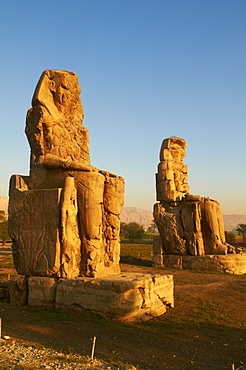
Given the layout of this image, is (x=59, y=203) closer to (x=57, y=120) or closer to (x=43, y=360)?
(x=57, y=120)

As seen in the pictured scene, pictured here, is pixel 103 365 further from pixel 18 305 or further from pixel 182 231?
pixel 182 231

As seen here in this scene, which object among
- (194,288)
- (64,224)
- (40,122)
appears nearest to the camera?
(64,224)

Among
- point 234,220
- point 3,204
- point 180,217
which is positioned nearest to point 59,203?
point 180,217

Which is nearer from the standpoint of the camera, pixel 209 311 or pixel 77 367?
pixel 77 367

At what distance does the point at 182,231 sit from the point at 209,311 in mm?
7067

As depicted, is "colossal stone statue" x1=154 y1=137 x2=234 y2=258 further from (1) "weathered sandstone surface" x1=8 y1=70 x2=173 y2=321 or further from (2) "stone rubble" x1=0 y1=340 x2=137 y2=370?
(2) "stone rubble" x1=0 y1=340 x2=137 y2=370

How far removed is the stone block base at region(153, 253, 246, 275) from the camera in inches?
473

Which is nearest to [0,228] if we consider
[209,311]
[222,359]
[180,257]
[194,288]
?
[180,257]

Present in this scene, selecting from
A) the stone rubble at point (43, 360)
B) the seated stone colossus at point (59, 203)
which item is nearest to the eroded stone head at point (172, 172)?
the seated stone colossus at point (59, 203)

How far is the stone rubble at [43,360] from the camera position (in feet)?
11.2

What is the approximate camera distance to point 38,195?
6297mm

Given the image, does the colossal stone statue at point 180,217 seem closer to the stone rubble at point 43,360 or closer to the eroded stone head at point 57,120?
the eroded stone head at point 57,120

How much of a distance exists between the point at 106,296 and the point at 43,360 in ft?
6.26

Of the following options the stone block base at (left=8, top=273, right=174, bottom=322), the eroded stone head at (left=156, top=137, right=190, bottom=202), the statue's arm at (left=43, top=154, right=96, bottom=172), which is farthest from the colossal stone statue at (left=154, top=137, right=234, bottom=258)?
the statue's arm at (left=43, top=154, right=96, bottom=172)
